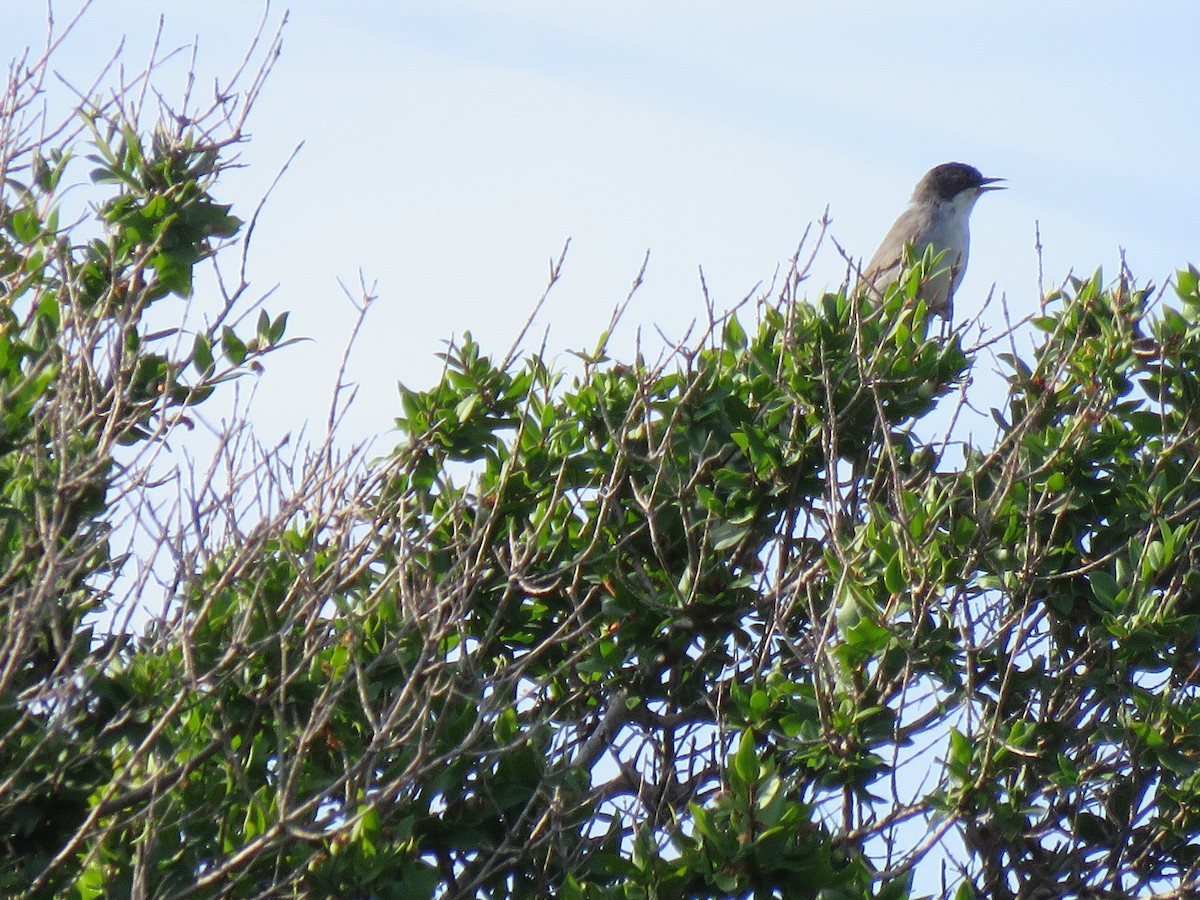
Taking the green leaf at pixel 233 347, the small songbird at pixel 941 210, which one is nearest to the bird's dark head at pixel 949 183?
the small songbird at pixel 941 210

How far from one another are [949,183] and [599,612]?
7.30 meters

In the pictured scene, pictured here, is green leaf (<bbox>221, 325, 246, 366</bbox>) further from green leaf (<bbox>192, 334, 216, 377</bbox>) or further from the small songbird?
the small songbird

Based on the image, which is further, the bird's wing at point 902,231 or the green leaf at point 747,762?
the bird's wing at point 902,231

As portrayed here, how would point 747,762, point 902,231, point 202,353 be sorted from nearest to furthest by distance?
point 747,762, point 202,353, point 902,231

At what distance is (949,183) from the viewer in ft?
37.3

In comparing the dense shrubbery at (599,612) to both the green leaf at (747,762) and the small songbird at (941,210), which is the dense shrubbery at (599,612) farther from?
the small songbird at (941,210)

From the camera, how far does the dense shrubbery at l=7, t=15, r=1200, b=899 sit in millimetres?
4039

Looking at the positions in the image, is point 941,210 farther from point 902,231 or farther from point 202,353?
point 202,353

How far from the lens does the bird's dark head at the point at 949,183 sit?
11.3 metres

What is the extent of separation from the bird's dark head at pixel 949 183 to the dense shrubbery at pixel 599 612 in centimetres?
576

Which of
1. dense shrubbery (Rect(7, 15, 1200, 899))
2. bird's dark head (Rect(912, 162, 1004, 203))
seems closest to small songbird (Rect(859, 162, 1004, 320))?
bird's dark head (Rect(912, 162, 1004, 203))

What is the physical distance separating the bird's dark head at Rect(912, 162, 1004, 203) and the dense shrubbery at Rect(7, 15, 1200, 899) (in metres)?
5.76

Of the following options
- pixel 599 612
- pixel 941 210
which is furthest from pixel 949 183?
pixel 599 612

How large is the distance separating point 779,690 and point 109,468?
2142 millimetres
